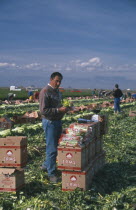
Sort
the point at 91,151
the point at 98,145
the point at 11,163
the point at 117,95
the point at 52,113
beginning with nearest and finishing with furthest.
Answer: the point at 11,163 < the point at 52,113 < the point at 91,151 < the point at 98,145 < the point at 117,95

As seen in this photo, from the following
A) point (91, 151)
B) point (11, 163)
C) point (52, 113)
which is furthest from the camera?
point (91, 151)

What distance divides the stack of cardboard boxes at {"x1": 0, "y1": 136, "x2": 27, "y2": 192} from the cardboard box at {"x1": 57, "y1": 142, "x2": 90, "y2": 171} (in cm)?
91

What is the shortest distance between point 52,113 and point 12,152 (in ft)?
4.30

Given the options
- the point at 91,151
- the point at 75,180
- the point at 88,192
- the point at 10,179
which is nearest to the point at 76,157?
the point at 75,180

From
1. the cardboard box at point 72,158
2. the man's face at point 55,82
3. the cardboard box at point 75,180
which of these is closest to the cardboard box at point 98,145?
the cardboard box at point 75,180

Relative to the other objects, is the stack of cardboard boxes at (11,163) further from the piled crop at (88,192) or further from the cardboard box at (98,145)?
the cardboard box at (98,145)

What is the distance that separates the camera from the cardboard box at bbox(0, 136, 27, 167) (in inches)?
283

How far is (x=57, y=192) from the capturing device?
716 cm

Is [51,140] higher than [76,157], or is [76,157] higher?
[51,140]

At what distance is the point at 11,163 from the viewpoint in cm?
721

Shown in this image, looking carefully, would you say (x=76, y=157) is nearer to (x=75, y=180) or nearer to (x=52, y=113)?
(x=75, y=180)

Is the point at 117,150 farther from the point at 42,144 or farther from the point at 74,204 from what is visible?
the point at 74,204

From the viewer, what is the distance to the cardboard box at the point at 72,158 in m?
7.00

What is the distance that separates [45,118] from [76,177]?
5.46ft
